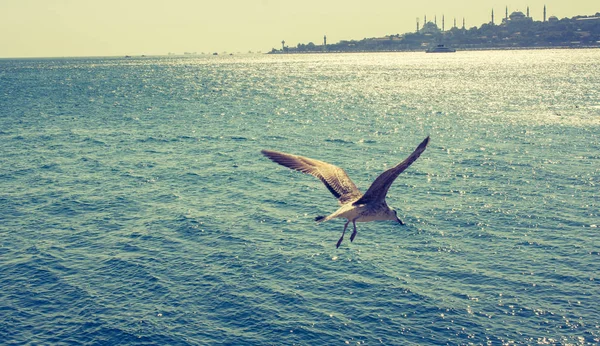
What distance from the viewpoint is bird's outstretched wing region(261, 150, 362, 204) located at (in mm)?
15820

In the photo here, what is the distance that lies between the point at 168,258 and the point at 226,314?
7715 millimetres

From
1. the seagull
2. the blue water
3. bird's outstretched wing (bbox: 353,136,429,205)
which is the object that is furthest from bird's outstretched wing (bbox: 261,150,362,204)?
the blue water

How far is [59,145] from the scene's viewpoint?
68.7 meters

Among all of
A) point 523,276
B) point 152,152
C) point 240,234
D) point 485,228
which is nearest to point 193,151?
point 152,152

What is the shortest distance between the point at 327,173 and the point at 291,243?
64.2 feet

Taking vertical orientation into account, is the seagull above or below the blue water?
above

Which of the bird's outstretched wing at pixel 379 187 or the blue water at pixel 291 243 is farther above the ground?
the bird's outstretched wing at pixel 379 187

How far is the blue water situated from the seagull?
10830 millimetres

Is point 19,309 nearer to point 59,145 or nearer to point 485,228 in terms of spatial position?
point 485,228

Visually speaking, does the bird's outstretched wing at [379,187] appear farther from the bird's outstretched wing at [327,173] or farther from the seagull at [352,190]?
the bird's outstretched wing at [327,173]

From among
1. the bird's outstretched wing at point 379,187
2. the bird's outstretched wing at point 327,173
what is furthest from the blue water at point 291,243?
the bird's outstretched wing at point 379,187

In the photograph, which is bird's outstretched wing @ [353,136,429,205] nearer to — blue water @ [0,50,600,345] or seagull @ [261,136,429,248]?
seagull @ [261,136,429,248]

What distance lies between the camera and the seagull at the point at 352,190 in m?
14.5

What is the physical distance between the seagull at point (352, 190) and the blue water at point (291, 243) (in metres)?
10.8
